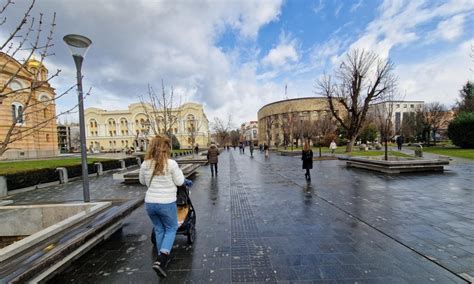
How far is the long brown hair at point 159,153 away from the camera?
117 inches

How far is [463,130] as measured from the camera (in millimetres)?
25141

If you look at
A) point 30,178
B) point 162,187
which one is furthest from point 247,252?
point 30,178

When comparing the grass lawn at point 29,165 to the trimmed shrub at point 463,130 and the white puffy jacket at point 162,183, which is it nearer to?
the white puffy jacket at point 162,183

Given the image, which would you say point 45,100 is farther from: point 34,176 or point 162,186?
point 34,176

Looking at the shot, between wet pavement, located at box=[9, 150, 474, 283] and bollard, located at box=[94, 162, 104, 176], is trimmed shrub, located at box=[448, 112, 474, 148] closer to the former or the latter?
wet pavement, located at box=[9, 150, 474, 283]

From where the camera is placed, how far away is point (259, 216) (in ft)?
17.6

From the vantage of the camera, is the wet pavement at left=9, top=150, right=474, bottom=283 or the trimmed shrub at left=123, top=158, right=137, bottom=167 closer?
the wet pavement at left=9, top=150, right=474, bottom=283

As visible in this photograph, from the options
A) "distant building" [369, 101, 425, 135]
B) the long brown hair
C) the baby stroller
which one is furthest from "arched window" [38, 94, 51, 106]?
"distant building" [369, 101, 425, 135]

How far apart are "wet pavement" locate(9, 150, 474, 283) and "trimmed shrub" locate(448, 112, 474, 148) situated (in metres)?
25.3

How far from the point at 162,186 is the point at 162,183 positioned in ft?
0.13

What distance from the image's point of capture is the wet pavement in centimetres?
296

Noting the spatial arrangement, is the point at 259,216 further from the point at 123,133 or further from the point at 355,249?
the point at 123,133

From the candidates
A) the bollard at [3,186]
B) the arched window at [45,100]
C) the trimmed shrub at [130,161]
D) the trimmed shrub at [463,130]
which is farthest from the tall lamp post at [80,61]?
the trimmed shrub at [463,130]

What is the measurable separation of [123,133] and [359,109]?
8029cm
